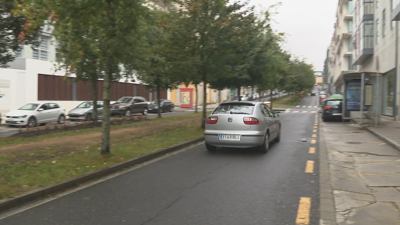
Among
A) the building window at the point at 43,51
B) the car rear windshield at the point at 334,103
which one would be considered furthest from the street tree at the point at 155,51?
the building window at the point at 43,51

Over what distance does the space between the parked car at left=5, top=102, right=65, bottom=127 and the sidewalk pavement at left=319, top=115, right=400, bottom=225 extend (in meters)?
15.8

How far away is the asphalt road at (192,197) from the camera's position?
430 centimetres

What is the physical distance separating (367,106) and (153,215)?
16.8m

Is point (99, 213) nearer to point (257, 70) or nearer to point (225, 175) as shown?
point (225, 175)

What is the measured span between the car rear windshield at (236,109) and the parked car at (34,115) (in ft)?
44.6

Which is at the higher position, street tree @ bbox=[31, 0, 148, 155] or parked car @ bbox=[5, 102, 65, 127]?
street tree @ bbox=[31, 0, 148, 155]

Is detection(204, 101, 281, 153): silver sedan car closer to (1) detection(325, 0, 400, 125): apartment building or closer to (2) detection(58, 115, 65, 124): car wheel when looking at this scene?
(1) detection(325, 0, 400, 125): apartment building

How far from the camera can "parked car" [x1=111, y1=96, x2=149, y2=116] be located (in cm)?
2714

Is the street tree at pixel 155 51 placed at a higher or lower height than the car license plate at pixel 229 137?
higher

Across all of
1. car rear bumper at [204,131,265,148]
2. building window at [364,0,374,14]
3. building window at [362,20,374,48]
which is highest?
building window at [364,0,374,14]

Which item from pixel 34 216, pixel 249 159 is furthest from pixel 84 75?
pixel 34 216

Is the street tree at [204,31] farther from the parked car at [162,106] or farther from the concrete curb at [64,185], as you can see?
the parked car at [162,106]

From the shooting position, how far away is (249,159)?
848 cm

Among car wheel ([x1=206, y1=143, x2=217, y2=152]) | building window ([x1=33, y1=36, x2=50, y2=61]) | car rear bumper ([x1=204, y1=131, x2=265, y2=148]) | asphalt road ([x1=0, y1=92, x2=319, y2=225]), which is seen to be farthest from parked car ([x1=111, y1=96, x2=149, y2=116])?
asphalt road ([x1=0, y1=92, x2=319, y2=225])
